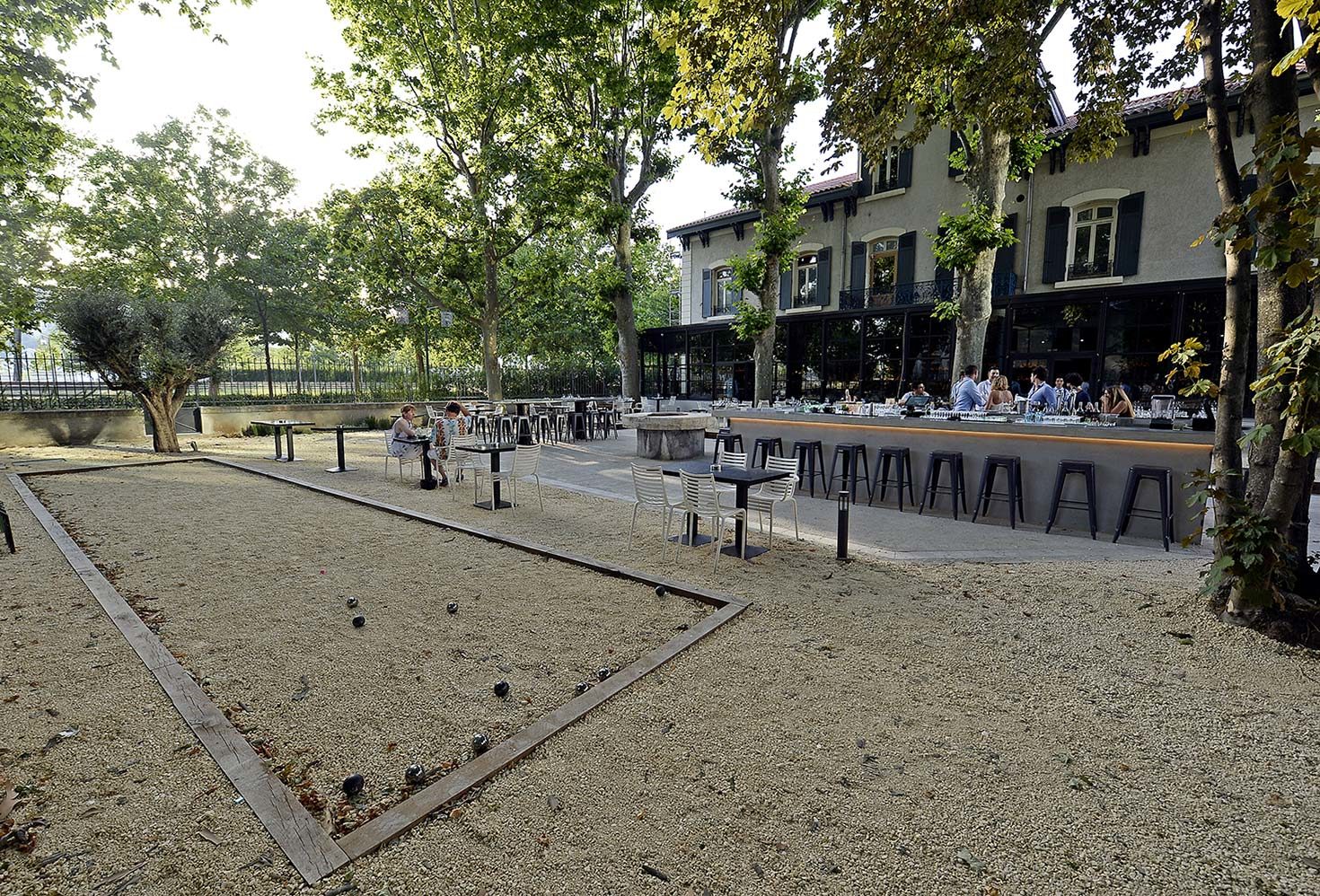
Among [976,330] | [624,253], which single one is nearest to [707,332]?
[624,253]

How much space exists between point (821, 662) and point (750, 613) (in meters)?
0.81

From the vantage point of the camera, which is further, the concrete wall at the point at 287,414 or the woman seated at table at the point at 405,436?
the concrete wall at the point at 287,414

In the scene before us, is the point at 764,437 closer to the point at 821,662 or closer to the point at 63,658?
the point at 821,662

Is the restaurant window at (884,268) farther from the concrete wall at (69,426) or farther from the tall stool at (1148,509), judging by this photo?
the concrete wall at (69,426)

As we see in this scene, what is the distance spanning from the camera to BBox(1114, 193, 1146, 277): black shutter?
52.8ft

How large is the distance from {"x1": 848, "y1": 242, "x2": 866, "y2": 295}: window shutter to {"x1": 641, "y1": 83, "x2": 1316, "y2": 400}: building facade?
43mm

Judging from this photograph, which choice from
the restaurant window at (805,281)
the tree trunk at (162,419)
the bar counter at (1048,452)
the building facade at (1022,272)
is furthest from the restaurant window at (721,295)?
the tree trunk at (162,419)

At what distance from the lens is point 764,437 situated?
9.73 meters

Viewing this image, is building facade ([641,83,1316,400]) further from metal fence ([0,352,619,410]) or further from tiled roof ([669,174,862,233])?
metal fence ([0,352,619,410])

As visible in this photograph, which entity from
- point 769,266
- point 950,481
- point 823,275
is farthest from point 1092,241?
point 950,481

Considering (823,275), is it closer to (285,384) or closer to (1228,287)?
(1228,287)

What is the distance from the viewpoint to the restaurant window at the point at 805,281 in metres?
22.0

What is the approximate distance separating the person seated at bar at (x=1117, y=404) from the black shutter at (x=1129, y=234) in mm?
8508

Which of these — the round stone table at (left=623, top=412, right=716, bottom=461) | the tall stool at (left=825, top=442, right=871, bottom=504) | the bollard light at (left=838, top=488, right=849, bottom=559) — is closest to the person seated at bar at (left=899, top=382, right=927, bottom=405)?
the tall stool at (left=825, top=442, right=871, bottom=504)
